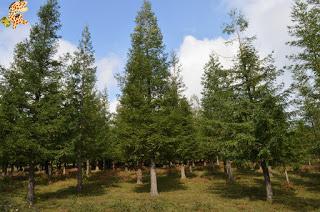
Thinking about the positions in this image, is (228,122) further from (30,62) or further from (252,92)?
(30,62)

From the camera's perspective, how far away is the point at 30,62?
24.6 m

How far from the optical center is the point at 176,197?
80.8 feet

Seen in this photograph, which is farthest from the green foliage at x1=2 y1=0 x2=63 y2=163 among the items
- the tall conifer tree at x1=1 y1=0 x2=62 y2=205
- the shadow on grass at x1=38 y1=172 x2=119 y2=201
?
the shadow on grass at x1=38 y1=172 x2=119 y2=201

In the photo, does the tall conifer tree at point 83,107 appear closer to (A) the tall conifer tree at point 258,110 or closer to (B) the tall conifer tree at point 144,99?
(B) the tall conifer tree at point 144,99

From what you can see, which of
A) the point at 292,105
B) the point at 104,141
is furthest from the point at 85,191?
the point at 292,105

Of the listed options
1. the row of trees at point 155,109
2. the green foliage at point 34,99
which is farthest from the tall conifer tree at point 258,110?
the green foliage at point 34,99

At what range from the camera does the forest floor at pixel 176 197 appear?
19.5 metres
